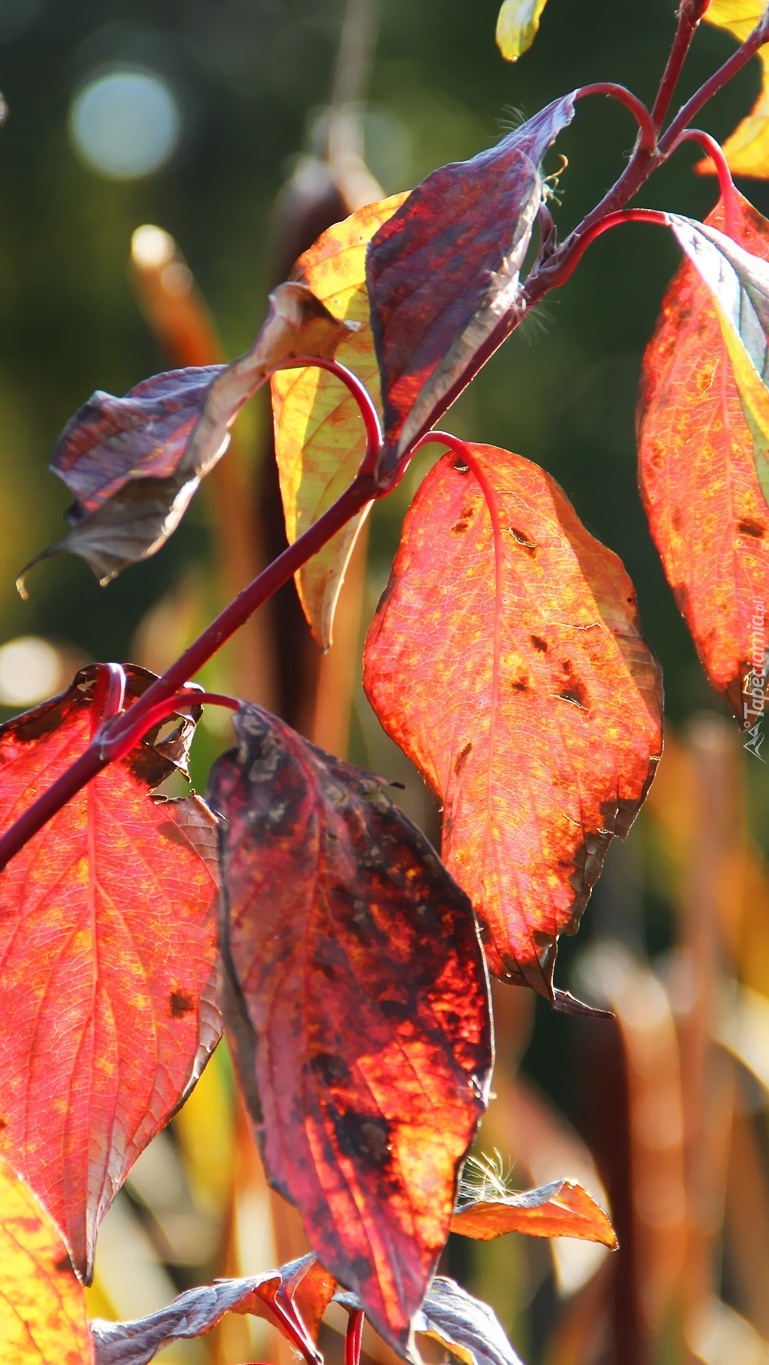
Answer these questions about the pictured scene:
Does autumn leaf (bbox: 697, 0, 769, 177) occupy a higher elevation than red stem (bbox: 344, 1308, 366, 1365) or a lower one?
higher

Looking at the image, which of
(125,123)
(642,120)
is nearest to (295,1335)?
(642,120)

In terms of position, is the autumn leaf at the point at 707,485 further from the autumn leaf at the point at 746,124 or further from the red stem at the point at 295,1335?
the red stem at the point at 295,1335

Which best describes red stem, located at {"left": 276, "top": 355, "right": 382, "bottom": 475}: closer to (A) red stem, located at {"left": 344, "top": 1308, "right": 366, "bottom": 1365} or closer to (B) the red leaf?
(B) the red leaf

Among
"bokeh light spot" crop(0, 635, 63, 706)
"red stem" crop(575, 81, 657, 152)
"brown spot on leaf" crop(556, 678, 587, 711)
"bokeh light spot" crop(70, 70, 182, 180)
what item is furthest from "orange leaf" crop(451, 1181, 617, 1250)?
"bokeh light spot" crop(70, 70, 182, 180)

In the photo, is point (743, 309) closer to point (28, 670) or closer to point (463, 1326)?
point (463, 1326)

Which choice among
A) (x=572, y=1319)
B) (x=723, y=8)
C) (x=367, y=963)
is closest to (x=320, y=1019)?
(x=367, y=963)

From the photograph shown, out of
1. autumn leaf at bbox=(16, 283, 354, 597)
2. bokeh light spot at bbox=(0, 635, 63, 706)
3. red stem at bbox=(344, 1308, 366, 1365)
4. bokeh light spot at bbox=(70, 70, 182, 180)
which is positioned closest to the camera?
autumn leaf at bbox=(16, 283, 354, 597)

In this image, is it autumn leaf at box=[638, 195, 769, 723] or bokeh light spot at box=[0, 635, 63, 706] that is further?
bokeh light spot at box=[0, 635, 63, 706]
